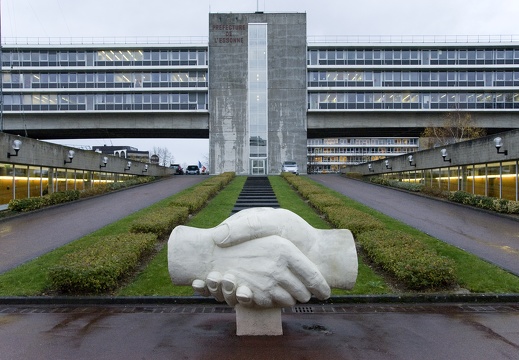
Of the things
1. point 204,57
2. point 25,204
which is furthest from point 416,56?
point 25,204

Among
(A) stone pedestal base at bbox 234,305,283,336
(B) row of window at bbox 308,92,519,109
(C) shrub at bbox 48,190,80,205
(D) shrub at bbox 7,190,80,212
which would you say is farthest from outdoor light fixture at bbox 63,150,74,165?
(B) row of window at bbox 308,92,519,109

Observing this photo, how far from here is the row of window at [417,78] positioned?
5125 centimetres

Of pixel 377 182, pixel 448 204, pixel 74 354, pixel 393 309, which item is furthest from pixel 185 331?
pixel 377 182

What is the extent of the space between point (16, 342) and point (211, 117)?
163 feet

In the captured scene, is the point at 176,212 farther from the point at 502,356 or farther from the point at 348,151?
the point at 348,151

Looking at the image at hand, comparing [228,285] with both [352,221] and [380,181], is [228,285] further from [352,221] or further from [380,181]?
[380,181]

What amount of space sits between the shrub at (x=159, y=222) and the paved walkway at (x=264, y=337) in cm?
439

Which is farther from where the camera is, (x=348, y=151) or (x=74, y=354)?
(x=348, y=151)

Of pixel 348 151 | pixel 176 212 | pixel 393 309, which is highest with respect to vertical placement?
pixel 348 151

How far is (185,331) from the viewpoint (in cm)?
622

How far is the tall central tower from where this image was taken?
54406mm

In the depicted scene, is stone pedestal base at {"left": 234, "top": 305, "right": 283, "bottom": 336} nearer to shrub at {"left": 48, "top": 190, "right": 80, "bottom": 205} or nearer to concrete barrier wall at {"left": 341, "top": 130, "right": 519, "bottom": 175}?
shrub at {"left": 48, "top": 190, "right": 80, "bottom": 205}

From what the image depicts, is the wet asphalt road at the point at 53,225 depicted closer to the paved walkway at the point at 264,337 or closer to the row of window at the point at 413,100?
the paved walkway at the point at 264,337

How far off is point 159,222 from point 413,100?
4768 cm
